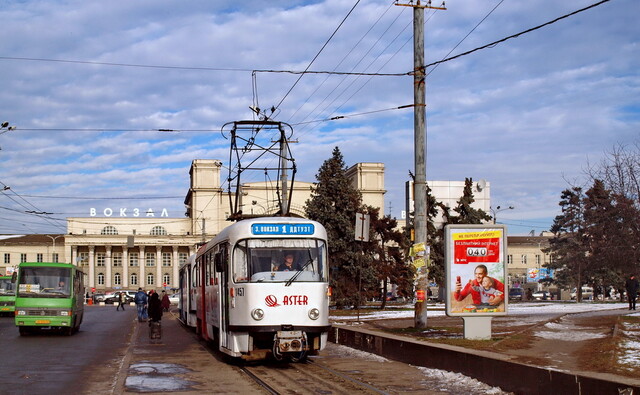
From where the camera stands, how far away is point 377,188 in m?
119

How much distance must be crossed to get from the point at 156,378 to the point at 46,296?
15.1m

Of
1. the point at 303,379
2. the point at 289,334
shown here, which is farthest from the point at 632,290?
the point at 303,379

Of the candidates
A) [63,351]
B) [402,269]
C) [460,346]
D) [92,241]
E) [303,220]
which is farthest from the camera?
[92,241]

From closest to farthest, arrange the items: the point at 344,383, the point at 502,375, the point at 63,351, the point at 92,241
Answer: the point at 502,375, the point at 344,383, the point at 63,351, the point at 92,241

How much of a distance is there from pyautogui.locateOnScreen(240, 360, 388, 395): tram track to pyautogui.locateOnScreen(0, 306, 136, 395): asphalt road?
3.08 m

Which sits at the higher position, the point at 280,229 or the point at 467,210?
the point at 467,210

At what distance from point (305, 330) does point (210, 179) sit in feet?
356

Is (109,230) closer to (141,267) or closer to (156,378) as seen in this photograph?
(141,267)

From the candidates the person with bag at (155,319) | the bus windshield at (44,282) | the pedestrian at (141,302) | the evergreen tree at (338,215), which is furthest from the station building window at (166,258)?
the person with bag at (155,319)

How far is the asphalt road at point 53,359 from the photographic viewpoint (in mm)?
14164

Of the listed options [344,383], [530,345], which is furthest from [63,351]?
[530,345]

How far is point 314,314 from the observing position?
16688 millimetres

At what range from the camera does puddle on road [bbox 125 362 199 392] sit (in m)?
13.6

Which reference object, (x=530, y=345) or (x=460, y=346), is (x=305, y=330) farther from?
(x=530, y=345)
